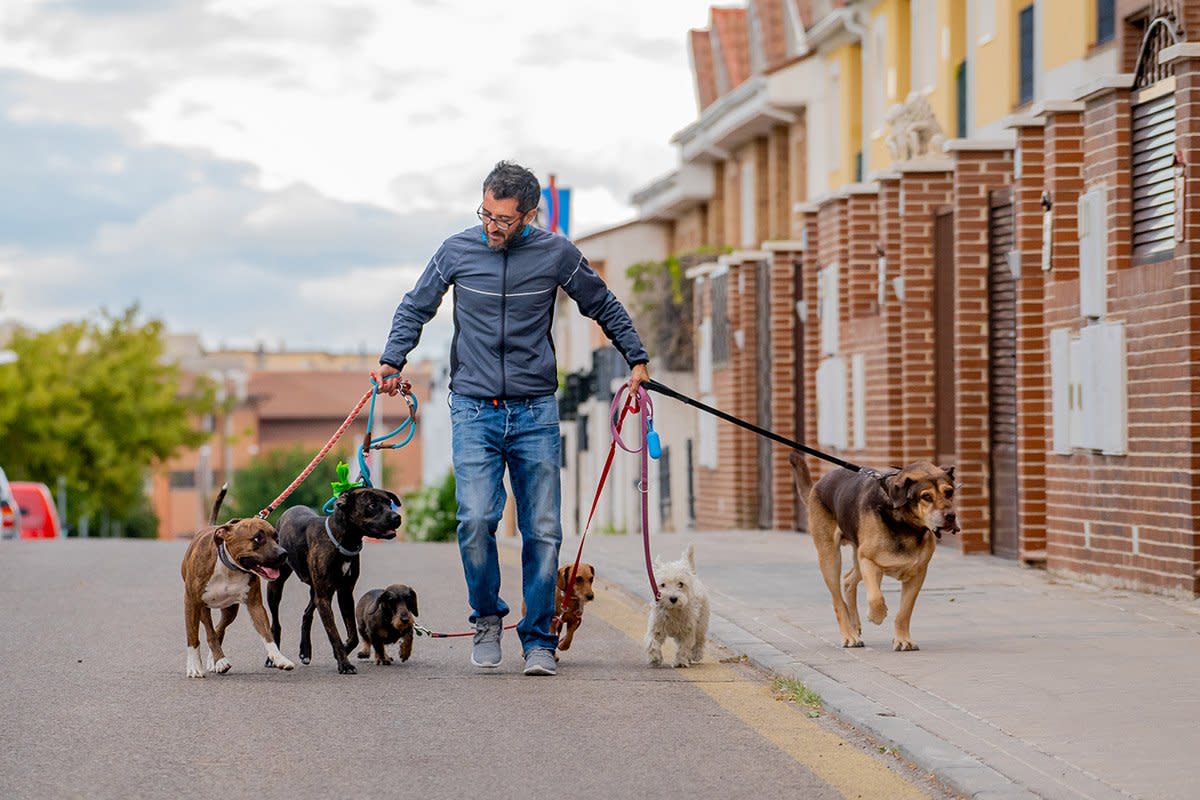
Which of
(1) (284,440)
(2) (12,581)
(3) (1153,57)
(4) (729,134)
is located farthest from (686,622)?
Result: (1) (284,440)

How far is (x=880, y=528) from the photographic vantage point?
428 inches

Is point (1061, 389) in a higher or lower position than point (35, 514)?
higher

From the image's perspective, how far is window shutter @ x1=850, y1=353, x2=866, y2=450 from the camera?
2250cm

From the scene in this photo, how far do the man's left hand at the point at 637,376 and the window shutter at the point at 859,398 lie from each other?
39.7ft

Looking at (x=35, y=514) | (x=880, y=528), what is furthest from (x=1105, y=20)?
(x=35, y=514)

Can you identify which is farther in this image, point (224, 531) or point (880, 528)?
point (880, 528)

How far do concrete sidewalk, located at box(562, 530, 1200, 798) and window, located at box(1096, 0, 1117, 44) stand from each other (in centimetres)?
802

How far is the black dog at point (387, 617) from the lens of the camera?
35.2 feet

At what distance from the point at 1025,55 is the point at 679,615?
16.2 m

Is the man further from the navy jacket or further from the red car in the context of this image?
the red car

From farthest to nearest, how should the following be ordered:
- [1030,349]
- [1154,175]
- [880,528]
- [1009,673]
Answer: [1030,349]
[1154,175]
[880,528]
[1009,673]

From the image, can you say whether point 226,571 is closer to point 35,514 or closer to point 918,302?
point 918,302

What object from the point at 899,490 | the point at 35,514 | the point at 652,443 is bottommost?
the point at 35,514

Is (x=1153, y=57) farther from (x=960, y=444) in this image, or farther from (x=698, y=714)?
(x=698, y=714)
